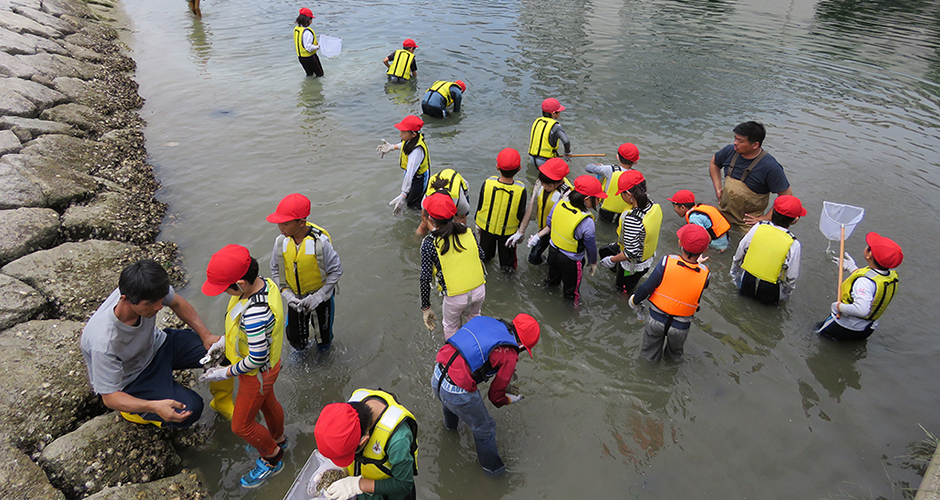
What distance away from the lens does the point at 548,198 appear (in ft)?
19.0

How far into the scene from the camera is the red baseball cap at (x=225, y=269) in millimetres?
3207

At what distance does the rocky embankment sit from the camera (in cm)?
349

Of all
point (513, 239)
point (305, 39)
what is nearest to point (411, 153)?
point (513, 239)

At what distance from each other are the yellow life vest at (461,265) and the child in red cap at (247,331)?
1.52 meters

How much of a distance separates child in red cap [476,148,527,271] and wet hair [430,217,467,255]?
4.36ft

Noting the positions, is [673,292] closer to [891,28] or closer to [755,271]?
[755,271]

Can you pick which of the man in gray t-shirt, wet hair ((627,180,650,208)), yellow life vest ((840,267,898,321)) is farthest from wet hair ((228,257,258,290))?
yellow life vest ((840,267,898,321))

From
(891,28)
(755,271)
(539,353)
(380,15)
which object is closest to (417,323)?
(539,353)

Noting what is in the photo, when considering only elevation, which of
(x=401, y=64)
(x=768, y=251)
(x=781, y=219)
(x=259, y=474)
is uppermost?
(x=401, y=64)

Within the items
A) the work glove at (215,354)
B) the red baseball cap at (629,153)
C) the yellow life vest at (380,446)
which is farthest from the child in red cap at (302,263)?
the red baseball cap at (629,153)

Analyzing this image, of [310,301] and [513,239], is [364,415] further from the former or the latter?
[513,239]

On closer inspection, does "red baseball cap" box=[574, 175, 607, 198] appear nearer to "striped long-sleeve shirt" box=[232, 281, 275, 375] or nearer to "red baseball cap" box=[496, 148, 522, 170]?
"red baseball cap" box=[496, 148, 522, 170]

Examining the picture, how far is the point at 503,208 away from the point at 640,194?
160 centimetres

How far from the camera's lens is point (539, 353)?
5.34m
